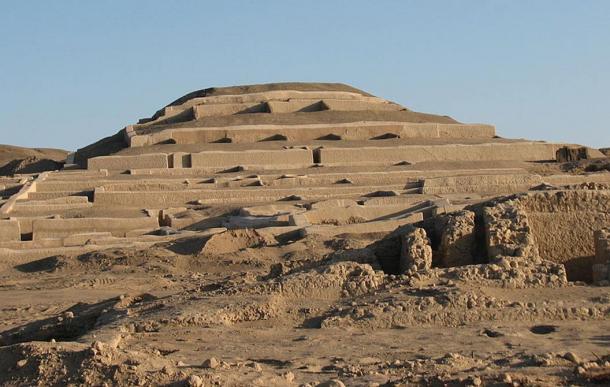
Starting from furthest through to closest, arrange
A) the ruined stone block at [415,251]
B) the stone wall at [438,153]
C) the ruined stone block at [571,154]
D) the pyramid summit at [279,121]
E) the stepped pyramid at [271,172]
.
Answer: the pyramid summit at [279,121], the ruined stone block at [571,154], the stone wall at [438,153], the stepped pyramid at [271,172], the ruined stone block at [415,251]

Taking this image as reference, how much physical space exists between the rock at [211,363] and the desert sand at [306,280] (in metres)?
0.02

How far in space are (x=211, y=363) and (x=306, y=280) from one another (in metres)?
2.09

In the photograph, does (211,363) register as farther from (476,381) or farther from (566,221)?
(566,221)

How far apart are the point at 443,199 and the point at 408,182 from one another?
4.01 metres

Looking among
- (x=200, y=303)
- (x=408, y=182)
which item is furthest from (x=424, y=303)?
(x=408, y=182)

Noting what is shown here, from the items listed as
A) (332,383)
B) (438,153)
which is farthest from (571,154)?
(332,383)

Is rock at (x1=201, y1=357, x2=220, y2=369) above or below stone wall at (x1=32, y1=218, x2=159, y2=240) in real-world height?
below

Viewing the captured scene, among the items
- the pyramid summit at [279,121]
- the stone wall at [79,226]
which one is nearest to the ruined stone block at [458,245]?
the stone wall at [79,226]

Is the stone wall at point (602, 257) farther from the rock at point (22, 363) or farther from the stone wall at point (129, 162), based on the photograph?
the stone wall at point (129, 162)

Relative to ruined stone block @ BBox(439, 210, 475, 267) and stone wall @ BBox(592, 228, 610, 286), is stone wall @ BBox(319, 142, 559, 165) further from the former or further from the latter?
stone wall @ BBox(592, 228, 610, 286)

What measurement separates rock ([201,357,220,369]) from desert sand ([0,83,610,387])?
0.02 metres

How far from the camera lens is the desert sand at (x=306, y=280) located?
661 centimetres

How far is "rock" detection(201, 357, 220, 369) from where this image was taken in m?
6.63

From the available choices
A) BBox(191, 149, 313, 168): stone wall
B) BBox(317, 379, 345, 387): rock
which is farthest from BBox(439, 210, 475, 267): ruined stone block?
BBox(191, 149, 313, 168): stone wall
